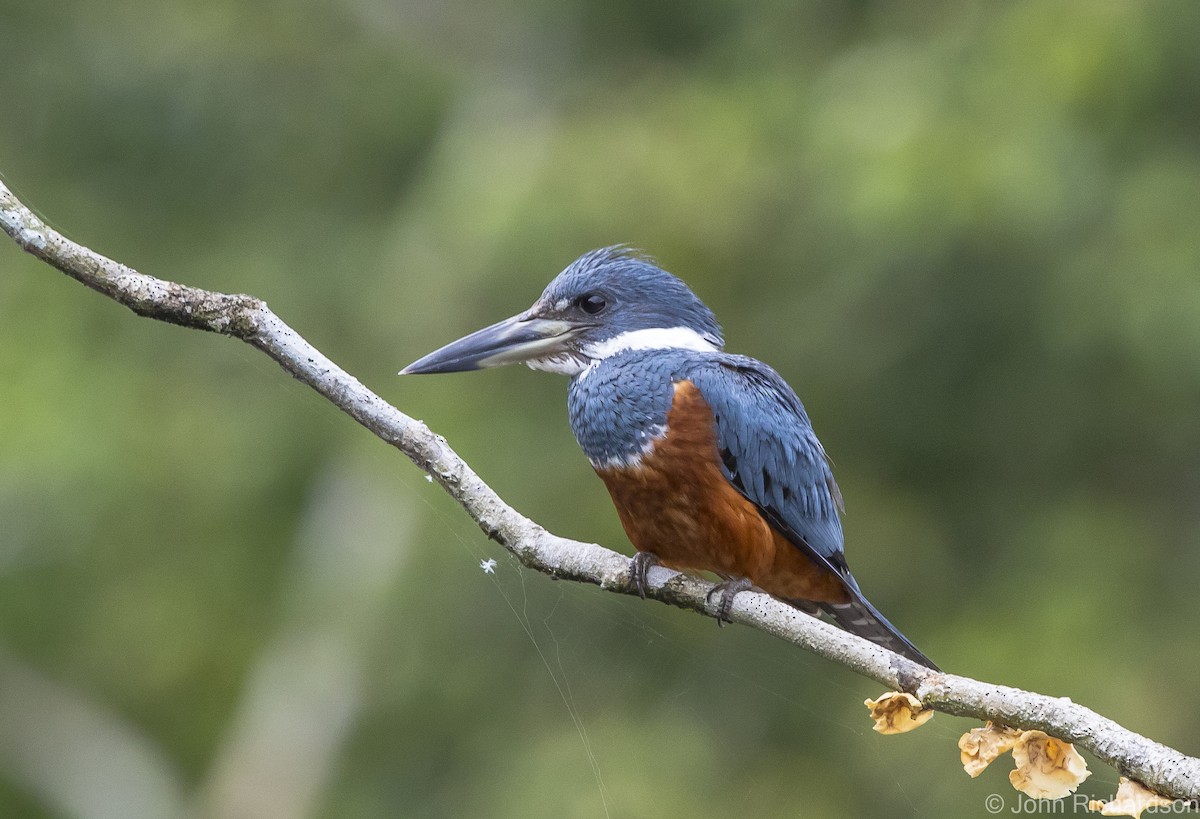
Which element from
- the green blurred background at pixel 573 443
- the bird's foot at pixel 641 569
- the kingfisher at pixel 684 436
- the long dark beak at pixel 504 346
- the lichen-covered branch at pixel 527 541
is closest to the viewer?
the lichen-covered branch at pixel 527 541

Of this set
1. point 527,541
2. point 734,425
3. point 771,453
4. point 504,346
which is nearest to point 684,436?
point 734,425

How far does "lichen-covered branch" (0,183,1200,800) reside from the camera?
1.94 meters

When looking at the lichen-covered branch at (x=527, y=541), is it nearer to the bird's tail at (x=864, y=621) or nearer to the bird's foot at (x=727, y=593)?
the bird's foot at (x=727, y=593)

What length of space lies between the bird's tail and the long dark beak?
0.84 meters

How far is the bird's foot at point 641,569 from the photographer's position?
254cm

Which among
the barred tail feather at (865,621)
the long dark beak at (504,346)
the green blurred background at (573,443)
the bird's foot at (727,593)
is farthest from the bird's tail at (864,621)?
the green blurred background at (573,443)

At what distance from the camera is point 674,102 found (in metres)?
6.51

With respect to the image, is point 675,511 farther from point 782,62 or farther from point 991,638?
point 782,62

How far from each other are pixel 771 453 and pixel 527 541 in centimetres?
81

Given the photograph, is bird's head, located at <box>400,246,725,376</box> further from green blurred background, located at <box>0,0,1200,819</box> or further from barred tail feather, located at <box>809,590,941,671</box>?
green blurred background, located at <box>0,0,1200,819</box>

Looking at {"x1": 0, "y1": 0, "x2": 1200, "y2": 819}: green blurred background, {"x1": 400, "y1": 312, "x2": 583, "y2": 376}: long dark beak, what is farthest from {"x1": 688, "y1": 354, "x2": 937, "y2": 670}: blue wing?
{"x1": 0, "y1": 0, "x2": 1200, "y2": 819}: green blurred background

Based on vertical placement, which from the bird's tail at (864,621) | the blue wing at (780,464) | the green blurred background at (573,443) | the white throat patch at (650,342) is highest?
the green blurred background at (573,443)

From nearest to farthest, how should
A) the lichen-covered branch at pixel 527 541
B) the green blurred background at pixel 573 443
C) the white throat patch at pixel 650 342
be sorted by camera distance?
the lichen-covered branch at pixel 527 541 < the white throat patch at pixel 650 342 < the green blurred background at pixel 573 443

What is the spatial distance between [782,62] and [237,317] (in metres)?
5.07
